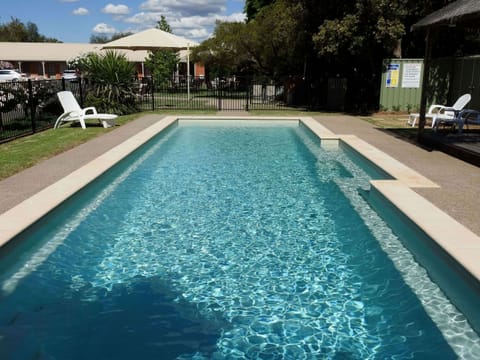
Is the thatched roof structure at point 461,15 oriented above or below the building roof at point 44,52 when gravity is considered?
below

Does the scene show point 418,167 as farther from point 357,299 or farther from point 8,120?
point 8,120

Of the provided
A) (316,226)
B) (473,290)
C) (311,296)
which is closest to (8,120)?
(316,226)

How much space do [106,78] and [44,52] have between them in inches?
1713

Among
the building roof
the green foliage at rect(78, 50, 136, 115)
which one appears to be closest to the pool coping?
the green foliage at rect(78, 50, 136, 115)

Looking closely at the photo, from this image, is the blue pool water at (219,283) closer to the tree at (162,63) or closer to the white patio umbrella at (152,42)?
the white patio umbrella at (152,42)

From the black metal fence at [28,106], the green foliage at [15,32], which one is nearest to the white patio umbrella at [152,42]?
the black metal fence at [28,106]

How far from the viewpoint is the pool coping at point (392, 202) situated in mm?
4185

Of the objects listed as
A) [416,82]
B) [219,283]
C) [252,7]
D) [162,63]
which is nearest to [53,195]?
[219,283]

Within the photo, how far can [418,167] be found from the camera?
7844mm

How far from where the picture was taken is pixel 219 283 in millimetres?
4184

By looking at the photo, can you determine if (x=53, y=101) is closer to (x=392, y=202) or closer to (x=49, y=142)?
(x=49, y=142)

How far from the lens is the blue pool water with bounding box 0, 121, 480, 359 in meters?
3.27

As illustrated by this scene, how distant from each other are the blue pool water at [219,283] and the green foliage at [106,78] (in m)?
9.25

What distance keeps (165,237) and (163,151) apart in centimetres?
572
